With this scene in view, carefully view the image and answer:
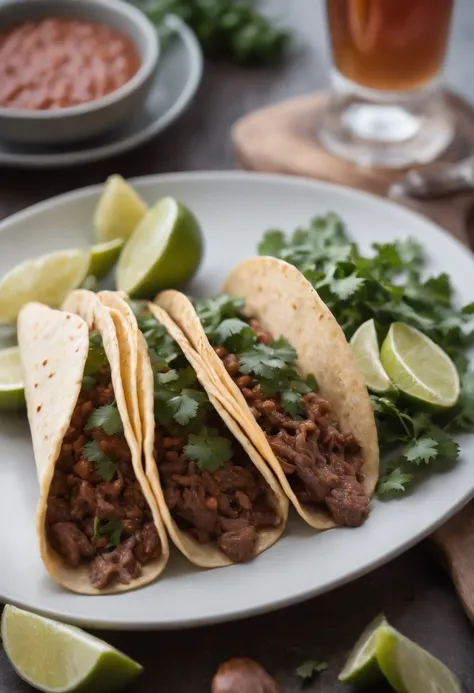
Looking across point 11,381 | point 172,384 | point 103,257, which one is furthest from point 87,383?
point 103,257

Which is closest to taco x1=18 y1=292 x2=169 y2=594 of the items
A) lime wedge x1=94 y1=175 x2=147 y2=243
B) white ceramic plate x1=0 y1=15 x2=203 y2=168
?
lime wedge x1=94 y1=175 x2=147 y2=243

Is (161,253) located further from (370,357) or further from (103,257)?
(370,357)

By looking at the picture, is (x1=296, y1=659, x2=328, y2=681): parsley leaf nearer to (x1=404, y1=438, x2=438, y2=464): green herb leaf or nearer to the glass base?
(x1=404, y1=438, x2=438, y2=464): green herb leaf

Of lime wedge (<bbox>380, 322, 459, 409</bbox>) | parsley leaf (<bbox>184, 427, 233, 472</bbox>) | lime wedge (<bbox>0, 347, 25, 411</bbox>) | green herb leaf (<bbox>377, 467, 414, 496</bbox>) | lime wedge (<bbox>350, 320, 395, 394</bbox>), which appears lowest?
green herb leaf (<bbox>377, 467, 414, 496</bbox>)

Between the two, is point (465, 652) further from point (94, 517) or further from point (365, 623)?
point (94, 517)

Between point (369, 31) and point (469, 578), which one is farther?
point (369, 31)

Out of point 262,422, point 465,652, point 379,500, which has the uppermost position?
point 262,422

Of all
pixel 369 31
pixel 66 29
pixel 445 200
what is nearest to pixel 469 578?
pixel 445 200
